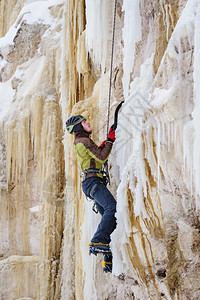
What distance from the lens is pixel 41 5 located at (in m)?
7.73

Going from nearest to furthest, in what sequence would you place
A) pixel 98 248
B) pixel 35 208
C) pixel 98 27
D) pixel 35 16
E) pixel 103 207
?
1. pixel 98 248
2. pixel 103 207
3. pixel 98 27
4. pixel 35 208
5. pixel 35 16

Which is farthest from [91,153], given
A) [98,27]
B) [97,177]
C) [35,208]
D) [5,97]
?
[5,97]

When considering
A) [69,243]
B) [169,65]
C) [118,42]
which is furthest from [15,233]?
[169,65]

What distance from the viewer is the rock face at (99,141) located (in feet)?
7.61

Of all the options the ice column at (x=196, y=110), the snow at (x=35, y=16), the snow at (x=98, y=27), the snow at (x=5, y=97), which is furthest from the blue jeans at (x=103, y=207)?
the snow at (x=35, y=16)

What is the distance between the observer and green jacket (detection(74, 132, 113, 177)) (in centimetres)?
296

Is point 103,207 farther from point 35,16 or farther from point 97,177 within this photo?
point 35,16

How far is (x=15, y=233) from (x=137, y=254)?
4.45 m

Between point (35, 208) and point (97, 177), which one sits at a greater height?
point (35, 208)

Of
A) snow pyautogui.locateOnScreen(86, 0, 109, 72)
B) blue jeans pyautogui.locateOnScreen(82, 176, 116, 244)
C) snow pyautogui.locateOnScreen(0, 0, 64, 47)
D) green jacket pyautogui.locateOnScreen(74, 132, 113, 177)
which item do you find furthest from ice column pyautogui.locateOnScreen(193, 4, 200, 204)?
snow pyautogui.locateOnScreen(0, 0, 64, 47)

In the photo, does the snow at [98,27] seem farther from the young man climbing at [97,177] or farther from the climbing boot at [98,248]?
the climbing boot at [98,248]

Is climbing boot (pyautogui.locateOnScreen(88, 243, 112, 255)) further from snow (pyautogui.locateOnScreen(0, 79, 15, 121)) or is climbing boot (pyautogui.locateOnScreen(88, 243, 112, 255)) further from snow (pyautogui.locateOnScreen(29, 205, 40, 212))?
snow (pyautogui.locateOnScreen(0, 79, 15, 121))

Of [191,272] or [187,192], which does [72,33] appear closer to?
[187,192]

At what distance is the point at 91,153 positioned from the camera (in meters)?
2.99
